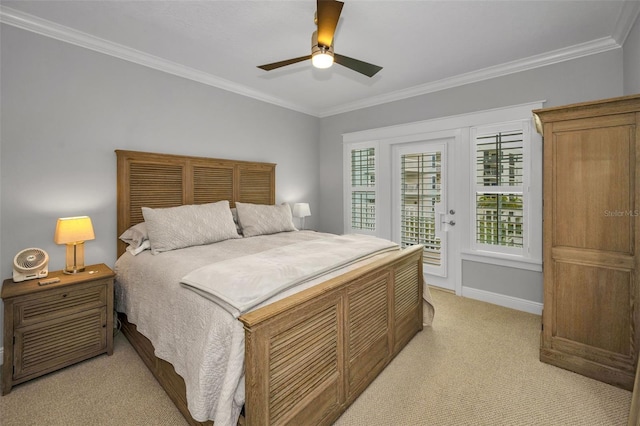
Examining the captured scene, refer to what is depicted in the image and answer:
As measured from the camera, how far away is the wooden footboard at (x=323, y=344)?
1282 millimetres

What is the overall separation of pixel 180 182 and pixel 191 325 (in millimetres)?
2171

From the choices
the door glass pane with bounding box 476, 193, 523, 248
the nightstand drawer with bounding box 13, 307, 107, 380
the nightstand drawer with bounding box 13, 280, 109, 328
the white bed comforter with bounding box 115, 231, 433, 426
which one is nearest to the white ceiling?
the door glass pane with bounding box 476, 193, 523, 248

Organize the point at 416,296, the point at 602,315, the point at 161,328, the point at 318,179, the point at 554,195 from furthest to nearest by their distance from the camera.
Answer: the point at 318,179 → the point at 416,296 → the point at 554,195 → the point at 602,315 → the point at 161,328

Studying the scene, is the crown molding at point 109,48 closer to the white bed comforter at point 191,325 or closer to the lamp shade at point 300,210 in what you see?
the lamp shade at point 300,210

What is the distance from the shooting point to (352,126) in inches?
182

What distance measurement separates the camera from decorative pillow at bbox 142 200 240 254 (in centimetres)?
254

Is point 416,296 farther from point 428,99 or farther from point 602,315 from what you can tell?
point 428,99

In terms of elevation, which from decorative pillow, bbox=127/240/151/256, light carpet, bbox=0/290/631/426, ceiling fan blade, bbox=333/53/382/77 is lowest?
light carpet, bbox=0/290/631/426

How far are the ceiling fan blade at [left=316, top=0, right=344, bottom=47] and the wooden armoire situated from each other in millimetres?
1575

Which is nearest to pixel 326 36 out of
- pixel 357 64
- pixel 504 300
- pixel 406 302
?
pixel 357 64

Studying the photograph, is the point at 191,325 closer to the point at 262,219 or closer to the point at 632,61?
the point at 262,219

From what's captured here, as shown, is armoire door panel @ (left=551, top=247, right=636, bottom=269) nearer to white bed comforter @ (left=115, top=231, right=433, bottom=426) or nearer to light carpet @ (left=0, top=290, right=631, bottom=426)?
light carpet @ (left=0, top=290, right=631, bottom=426)

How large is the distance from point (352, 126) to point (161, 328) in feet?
12.4

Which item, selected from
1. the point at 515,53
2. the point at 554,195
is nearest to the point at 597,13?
the point at 515,53
